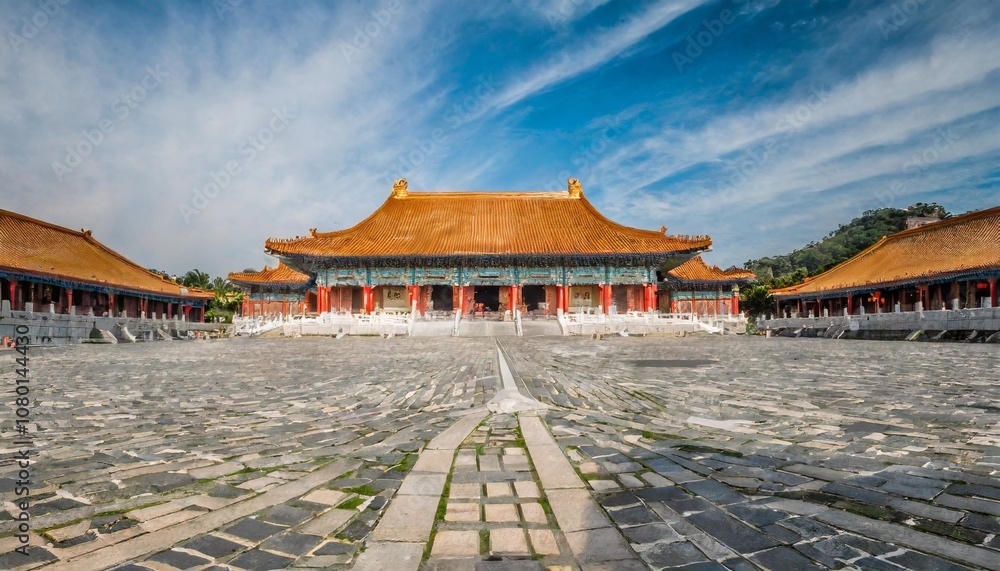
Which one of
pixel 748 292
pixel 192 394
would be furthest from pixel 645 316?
pixel 748 292

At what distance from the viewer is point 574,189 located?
3828cm

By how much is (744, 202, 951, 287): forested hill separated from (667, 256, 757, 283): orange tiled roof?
60.5 ft

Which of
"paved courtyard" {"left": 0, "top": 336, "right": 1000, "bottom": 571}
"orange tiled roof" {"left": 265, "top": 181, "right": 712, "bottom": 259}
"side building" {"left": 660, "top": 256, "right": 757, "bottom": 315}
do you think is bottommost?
"paved courtyard" {"left": 0, "top": 336, "right": 1000, "bottom": 571}

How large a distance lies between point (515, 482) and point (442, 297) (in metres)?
34.5

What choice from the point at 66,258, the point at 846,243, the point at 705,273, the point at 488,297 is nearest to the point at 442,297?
the point at 488,297

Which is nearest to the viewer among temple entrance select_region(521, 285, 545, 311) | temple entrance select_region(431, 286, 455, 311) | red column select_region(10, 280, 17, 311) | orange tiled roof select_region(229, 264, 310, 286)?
red column select_region(10, 280, 17, 311)

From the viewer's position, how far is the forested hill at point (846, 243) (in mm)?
62344

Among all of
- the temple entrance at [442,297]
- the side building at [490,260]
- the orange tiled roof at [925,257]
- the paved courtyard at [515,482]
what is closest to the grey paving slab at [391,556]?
the paved courtyard at [515,482]

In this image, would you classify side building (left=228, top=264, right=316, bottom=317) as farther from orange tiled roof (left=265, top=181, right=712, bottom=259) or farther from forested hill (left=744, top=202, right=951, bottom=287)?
forested hill (left=744, top=202, right=951, bottom=287)

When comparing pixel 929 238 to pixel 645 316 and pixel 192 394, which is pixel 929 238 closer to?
pixel 645 316

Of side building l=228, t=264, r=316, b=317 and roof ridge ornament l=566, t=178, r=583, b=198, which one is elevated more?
roof ridge ornament l=566, t=178, r=583, b=198

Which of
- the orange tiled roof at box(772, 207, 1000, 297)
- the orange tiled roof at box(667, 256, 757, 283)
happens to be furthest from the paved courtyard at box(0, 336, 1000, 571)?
the orange tiled roof at box(667, 256, 757, 283)

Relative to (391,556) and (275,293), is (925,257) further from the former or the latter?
(275,293)

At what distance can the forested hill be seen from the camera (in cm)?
6234
